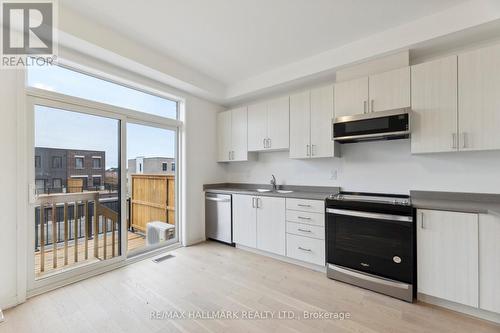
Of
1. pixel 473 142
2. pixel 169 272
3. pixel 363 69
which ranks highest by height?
pixel 363 69

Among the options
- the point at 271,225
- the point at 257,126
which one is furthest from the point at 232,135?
the point at 271,225

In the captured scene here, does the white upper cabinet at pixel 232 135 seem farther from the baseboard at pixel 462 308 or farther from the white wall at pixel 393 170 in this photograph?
the baseboard at pixel 462 308

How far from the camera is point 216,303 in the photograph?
207 cm

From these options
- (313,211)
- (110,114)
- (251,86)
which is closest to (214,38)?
(251,86)

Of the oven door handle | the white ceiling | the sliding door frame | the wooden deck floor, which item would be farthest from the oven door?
the wooden deck floor

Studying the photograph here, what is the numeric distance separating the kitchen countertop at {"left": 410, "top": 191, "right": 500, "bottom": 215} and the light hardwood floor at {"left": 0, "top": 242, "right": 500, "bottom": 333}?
3.08ft

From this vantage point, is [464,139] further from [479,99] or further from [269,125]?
[269,125]

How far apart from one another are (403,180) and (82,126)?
12.9 ft

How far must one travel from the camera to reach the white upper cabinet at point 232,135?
12.5 ft

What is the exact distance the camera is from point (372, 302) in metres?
2.08

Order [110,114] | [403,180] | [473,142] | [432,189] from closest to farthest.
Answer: [473,142], [432,189], [403,180], [110,114]

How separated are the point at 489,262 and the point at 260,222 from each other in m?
2.33

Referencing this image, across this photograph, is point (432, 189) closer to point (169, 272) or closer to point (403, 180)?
point (403, 180)

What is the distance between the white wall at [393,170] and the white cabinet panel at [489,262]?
64 centimetres
